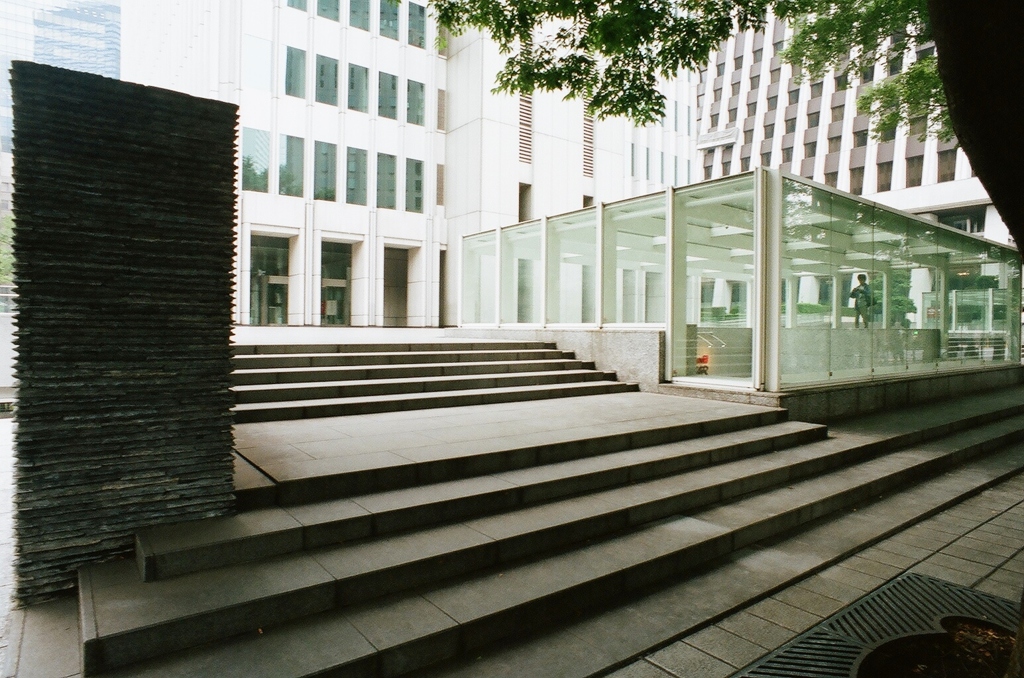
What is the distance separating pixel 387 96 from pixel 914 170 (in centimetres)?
3617

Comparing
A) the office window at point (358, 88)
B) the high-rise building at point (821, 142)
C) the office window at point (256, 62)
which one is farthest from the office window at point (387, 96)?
the high-rise building at point (821, 142)

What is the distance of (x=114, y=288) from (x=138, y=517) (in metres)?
1.37

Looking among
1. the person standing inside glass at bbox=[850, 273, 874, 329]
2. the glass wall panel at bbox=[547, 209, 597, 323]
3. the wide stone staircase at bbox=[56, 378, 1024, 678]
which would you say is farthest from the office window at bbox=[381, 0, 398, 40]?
the wide stone staircase at bbox=[56, 378, 1024, 678]

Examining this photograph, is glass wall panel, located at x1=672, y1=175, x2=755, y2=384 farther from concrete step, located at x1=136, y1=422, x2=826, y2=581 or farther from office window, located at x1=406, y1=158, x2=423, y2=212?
office window, located at x1=406, y1=158, x2=423, y2=212

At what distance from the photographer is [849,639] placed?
138 inches

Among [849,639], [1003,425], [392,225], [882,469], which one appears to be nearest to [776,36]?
[392,225]

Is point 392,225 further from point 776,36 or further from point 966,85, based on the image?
point 776,36

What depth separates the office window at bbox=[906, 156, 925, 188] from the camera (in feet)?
134

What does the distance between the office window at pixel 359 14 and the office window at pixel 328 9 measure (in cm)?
53

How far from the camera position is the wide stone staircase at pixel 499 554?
3.04 m

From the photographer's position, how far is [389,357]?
9.40m

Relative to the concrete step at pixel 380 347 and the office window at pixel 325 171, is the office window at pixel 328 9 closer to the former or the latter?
the office window at pixel 325 171

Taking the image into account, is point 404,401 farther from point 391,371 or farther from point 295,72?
point 295,72

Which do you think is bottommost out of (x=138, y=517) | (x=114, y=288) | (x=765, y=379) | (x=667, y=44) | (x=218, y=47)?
(x=138, y=517)
